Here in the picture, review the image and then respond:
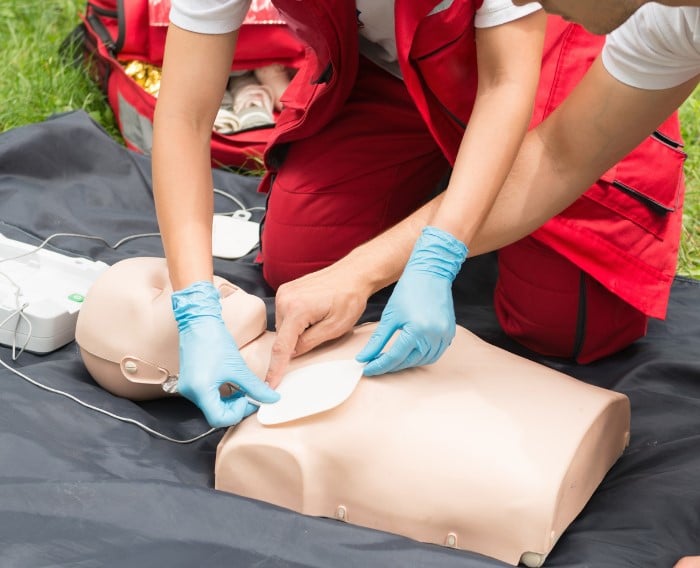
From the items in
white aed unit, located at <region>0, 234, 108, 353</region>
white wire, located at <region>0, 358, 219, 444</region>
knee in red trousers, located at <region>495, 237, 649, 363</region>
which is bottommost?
white aed unit, located at <region>0, 234, 108, 353</region>

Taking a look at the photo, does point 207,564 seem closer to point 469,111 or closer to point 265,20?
point 469,111

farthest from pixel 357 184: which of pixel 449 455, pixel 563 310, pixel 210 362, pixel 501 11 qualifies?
pixel 449 455

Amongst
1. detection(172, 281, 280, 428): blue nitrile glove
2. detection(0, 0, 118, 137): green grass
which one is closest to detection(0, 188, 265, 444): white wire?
detection(172, 281, 280, 428): blue nitrile glove

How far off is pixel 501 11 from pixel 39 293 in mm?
971

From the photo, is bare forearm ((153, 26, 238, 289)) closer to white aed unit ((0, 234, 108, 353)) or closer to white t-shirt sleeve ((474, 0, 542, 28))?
white aed unit ((0, 234, 108, 353))

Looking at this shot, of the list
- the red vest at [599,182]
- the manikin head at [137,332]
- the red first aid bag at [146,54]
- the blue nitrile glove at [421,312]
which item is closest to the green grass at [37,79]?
the red first aid bag at [146,54]

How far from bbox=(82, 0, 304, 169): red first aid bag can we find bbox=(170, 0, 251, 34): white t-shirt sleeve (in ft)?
3.33

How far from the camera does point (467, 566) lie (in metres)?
1.25

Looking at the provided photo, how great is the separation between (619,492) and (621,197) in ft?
1.94

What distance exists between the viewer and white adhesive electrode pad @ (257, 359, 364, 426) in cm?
141

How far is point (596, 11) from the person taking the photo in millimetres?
1109

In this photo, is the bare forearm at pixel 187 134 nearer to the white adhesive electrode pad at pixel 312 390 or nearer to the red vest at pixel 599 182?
the red vest at pixel 599 182

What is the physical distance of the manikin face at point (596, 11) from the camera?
3.59 feet

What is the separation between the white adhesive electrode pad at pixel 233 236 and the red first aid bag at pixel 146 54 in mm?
385
